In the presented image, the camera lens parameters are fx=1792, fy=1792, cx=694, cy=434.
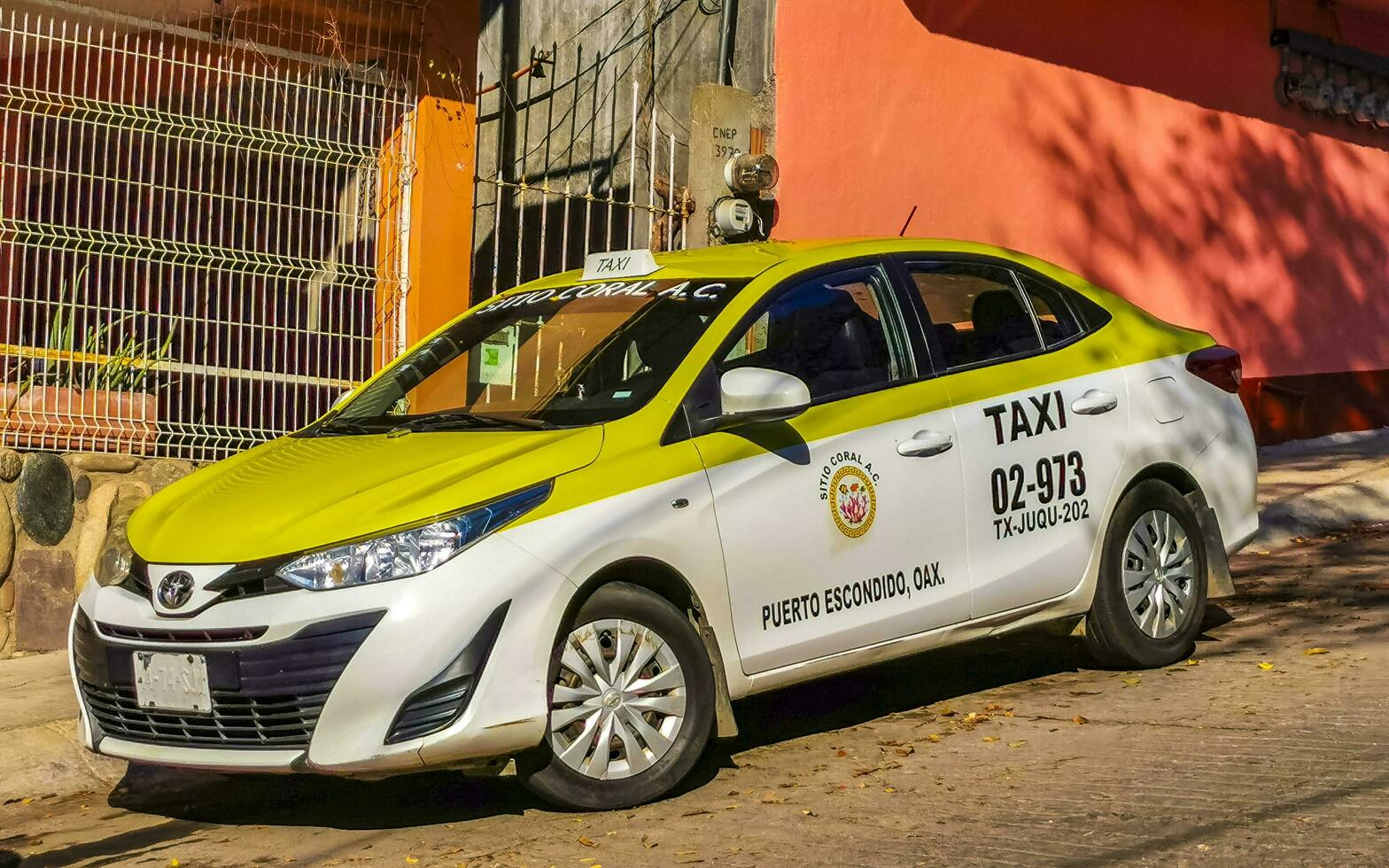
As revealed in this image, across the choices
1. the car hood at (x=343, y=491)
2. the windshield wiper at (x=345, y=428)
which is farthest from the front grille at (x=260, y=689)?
the windshield wiper at (x=345, y=428)

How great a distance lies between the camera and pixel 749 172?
11547mm

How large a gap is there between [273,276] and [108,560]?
3923 mm

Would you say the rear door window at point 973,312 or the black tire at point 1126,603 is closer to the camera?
the rear door window at point 973,312

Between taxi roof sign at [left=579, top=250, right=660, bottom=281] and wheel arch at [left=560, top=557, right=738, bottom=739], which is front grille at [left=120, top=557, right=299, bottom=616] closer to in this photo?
wheel arch at [left=560, top=557, right=738, bottom=739]

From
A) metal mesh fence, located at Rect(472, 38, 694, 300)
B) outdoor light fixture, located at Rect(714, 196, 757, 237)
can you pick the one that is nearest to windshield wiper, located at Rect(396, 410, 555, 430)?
metal mesh fence, located at Rect(472, 38, 694, 300)

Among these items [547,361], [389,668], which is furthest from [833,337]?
[389,668]

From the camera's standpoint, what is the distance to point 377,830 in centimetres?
542

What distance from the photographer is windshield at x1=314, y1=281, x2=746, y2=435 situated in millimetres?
5836

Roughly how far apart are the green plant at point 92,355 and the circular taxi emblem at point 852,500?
455 cm

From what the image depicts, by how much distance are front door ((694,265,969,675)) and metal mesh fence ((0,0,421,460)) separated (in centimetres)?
414

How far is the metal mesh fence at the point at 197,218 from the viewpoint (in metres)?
8.75

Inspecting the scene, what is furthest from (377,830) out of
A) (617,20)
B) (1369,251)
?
(1369,251)

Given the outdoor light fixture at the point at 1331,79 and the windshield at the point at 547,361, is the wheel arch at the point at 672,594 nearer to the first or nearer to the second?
the windshield at the point at 547,361

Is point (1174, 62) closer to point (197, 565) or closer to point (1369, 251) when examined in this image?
point (1369, 251)
